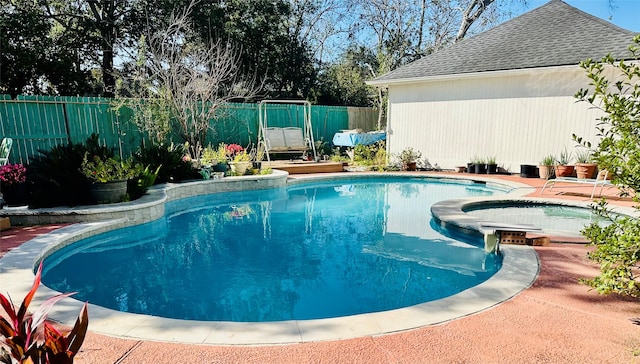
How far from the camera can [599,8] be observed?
17391 millimetres

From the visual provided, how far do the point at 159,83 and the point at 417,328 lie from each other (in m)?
10.6

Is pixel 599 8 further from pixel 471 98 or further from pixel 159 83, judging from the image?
pixel 159 83

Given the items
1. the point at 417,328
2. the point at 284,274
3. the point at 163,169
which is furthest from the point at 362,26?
the point at 417,328

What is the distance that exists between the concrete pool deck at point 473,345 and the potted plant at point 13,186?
4762 mm

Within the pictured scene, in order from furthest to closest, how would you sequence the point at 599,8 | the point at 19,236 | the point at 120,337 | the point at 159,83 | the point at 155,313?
the point at 599,8 < the point at 159,83 < the point at 19,236 < the point at 155,313 < the point at 120,337

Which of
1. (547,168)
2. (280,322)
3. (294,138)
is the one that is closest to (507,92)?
(547,168)

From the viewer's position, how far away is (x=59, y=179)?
6.10 meters

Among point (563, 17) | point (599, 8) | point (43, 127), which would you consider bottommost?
point (43, 127)

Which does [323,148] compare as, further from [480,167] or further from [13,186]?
[13,186]

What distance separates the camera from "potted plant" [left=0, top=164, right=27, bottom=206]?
6.02 meters

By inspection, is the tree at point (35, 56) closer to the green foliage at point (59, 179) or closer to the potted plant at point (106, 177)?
the green foliage at point (59, 179)

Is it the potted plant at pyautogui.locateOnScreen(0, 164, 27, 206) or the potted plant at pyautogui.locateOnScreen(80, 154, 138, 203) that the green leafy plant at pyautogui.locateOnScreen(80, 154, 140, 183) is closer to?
the potted plant at pyautogui.locateOnScreen(80, 154, 138, 203)

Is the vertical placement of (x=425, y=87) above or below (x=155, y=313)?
above

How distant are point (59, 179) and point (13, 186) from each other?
0.67 meters
